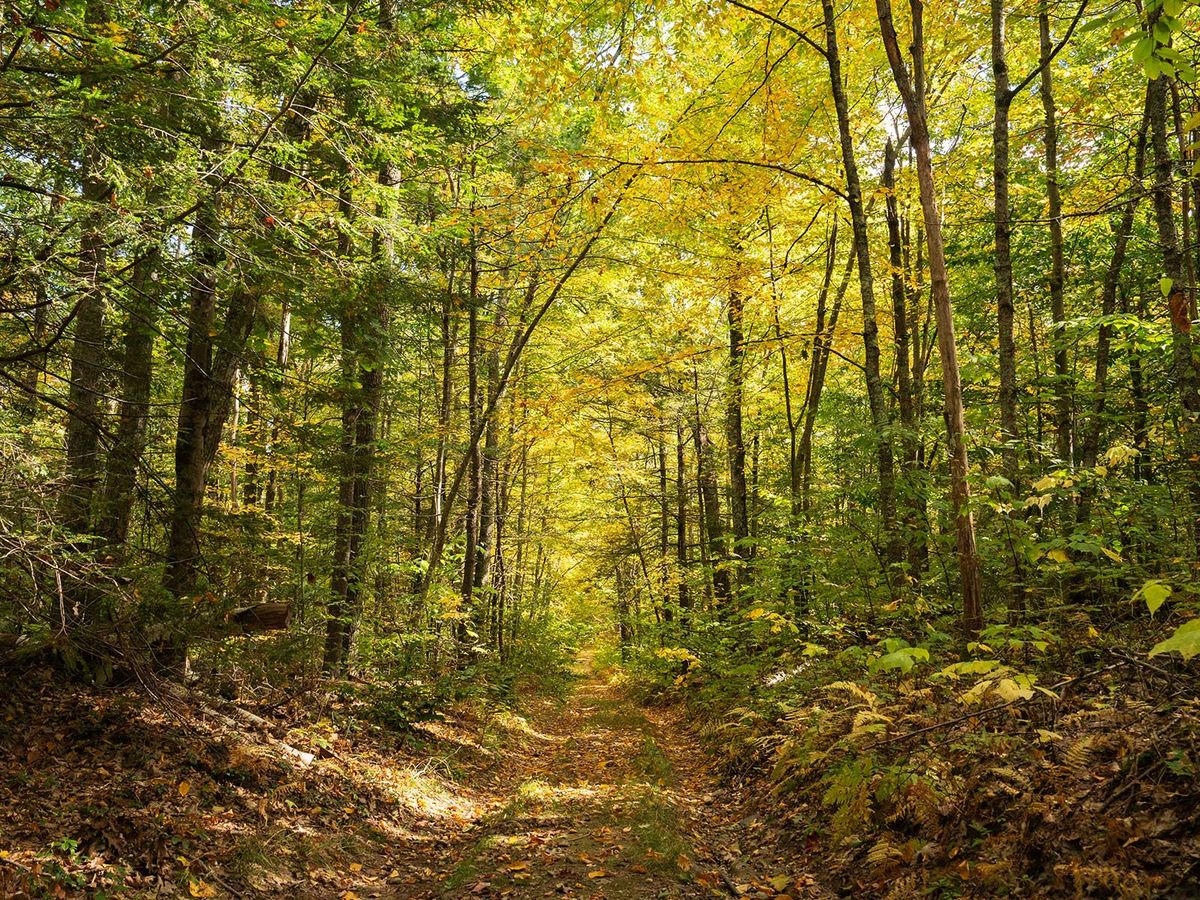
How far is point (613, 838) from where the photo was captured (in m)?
5.63

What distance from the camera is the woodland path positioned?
4.68 metres

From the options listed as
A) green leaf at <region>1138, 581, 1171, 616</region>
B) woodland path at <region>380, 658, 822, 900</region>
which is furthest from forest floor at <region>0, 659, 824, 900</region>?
green leaf at <region>1138, 581, 1171, 616</region>

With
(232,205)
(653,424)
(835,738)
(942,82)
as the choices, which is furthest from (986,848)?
(653,424)

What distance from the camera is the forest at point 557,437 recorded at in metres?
4.31

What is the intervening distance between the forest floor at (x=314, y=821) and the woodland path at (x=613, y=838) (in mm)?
25

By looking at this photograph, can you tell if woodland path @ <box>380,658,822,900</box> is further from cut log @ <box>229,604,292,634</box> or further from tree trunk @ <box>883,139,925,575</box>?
tree trunk @ <box>883,139,925,575</box>

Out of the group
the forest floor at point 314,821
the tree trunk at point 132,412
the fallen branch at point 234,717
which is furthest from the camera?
the fallen branch at point 234,717

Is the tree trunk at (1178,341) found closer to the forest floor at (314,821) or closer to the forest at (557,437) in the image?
the forest at (557,437)

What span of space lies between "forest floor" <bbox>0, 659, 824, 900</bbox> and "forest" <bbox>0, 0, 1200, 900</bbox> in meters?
0.04

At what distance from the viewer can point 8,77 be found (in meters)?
4.88

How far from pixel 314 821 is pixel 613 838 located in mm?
2892

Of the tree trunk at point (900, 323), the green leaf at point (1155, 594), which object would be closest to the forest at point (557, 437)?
the green leaf at point (1155, 594)

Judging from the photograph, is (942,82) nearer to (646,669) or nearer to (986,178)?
(986,178)

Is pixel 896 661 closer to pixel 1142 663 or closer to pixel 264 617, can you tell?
pixel 1142 663
